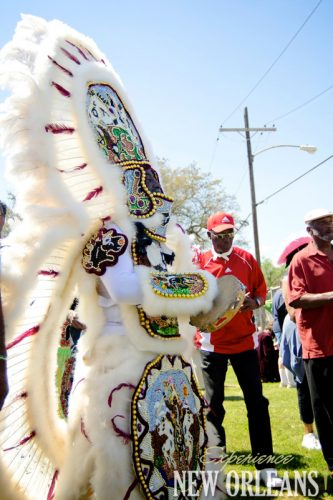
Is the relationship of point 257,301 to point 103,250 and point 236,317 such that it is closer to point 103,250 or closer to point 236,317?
point 236,317

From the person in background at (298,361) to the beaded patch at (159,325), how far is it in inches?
73.6

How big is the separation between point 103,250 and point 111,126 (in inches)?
26.0

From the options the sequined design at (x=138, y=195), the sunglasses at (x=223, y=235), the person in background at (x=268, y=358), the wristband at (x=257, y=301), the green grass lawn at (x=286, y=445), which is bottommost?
the person in background at (x=268, y=358)

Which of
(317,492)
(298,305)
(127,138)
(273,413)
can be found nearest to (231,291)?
(127,138)

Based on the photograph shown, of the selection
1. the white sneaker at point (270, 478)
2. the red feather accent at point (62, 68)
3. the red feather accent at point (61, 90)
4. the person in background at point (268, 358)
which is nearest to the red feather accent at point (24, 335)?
the red feather accent at point (61, 90)

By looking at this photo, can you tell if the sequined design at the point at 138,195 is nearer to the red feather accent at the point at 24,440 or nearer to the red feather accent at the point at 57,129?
the red feather accent at the point at 57,129

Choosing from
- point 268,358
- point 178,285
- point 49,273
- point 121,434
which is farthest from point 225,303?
point 268,358

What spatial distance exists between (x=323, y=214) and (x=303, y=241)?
721 millimetres

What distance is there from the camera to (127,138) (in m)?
2.81

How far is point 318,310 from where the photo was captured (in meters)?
4.00

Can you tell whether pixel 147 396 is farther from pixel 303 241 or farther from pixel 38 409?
pixel 303 241

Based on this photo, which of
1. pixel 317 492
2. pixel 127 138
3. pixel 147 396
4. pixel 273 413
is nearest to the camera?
pixel 147 396

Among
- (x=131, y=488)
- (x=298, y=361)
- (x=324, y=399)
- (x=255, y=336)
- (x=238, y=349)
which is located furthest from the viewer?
(x=298, y=361)

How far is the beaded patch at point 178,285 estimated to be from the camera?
253 centimetres
